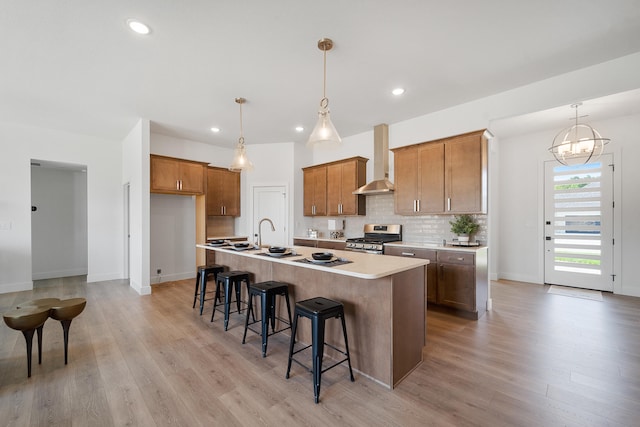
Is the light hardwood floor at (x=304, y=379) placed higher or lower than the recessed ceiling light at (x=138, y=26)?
lower

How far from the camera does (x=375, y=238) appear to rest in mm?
4941

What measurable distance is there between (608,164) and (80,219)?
1022 centimetres

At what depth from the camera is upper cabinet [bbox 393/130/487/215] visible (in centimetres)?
370

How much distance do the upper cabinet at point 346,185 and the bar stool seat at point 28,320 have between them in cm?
417

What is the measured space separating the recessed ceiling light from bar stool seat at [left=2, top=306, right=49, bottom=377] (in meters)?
2.46

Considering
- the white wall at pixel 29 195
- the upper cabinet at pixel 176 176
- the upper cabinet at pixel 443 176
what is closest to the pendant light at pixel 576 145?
the upper cabinet at pixel 443 176

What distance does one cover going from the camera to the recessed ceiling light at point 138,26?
7.48ft

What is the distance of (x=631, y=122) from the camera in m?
4.38

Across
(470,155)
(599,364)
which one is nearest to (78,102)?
(470,155)

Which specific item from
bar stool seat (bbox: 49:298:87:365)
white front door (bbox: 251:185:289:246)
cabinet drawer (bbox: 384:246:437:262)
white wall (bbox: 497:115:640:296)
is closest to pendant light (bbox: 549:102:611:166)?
white wall (bbox: 497:115:640:296)

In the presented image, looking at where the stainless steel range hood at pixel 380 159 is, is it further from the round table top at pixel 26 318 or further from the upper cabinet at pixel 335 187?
the round table top at pixel 26 318

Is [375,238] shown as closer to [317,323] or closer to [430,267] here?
[430,267]

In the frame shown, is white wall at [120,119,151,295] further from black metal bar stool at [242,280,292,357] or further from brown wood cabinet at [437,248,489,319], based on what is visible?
brown wood cabinet at [437,248,489,319]

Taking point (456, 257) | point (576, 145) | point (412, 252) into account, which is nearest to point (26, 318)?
point (412, 252)
